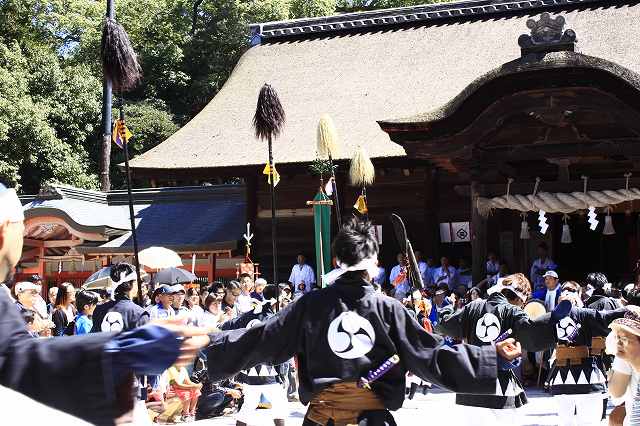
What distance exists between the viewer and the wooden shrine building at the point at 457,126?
39.4 feet

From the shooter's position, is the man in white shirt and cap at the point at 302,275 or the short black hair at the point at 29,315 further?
the man in white shirt and cap at the point at 302,275

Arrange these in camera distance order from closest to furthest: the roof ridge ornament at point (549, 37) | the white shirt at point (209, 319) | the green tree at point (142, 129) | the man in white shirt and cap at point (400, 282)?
1. the white shirt at point (209, 319)
2. the roof ridge ornament at point (549, 37)
3. the man in white shirt and cap at point (400, 282)
4. the green tree at point (142, 129)

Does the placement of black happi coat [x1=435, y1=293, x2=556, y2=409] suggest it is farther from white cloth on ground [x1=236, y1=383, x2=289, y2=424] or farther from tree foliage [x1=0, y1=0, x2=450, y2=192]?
tree foliage [x1=0, y1=0, x2=450, y2=192]

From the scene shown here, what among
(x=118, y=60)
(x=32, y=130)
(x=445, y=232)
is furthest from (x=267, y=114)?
(x=32, y=130)

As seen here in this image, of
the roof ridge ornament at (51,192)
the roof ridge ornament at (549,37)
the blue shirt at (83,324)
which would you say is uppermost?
the roof ridge ornament at (549,37)

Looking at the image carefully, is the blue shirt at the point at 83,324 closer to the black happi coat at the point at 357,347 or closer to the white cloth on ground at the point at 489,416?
the white cloth on ground at the point at 489,416

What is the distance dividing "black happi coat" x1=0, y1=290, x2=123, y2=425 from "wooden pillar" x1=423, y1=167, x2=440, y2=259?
13.4 metres

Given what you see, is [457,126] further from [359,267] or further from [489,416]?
[359,267]

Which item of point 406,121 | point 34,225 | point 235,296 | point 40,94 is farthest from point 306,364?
point 40,94

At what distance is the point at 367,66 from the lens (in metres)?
18.8

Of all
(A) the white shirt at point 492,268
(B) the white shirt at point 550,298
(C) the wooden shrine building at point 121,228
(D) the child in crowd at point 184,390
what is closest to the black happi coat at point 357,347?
(D) the child in crowd at point 184,390

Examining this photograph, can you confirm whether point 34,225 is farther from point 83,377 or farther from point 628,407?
point 83,377

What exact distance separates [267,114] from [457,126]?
9.18 feet

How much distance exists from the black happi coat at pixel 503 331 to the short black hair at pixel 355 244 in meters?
2.28
